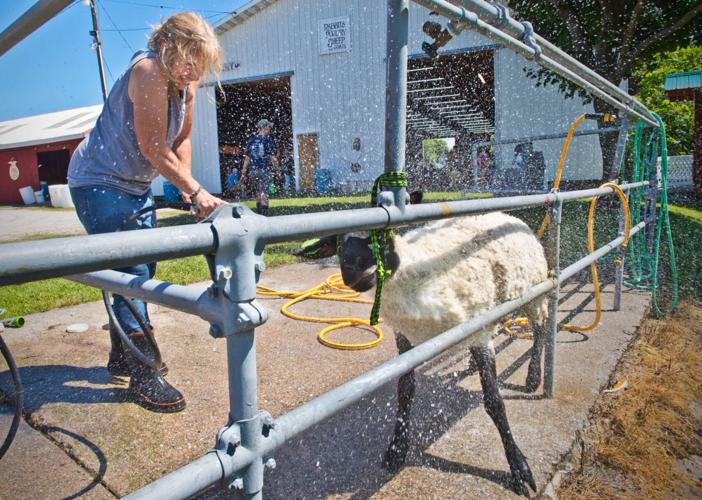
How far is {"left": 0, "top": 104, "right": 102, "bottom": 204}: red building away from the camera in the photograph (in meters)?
22.1

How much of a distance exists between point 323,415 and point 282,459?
4.13ft

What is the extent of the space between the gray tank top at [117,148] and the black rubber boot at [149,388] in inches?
34.7

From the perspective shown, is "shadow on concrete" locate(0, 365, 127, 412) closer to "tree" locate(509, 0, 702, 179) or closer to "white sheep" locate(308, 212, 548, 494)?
"white sheep" locate(308, 212, 548, 494)

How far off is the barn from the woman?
15590 mm

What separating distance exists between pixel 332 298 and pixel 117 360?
6.86 feet

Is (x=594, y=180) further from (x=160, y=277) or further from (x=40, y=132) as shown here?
(x=40, y=132)

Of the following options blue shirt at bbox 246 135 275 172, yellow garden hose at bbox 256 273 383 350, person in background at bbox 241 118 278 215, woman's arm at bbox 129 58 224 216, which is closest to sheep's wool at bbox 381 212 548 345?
woman's arm at bbox 129 58 224 216

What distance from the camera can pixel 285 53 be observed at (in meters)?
20.3

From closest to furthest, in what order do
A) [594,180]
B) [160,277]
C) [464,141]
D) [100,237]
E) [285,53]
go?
1. [100,237]
2. [160,277]
3. [594,180]
4. [285,53]
5. [464,141]

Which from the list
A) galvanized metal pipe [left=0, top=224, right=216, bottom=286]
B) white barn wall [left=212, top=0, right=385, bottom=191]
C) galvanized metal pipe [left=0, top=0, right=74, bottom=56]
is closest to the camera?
galvanized metal pipe [left=0, top=224, right=216, bottom=286]

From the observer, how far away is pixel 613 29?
1005cm

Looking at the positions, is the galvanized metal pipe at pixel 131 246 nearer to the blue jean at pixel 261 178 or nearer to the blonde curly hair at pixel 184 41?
the blonde curly hair at pixel 184 41

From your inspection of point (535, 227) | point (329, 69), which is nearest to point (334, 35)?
point (329, 69)

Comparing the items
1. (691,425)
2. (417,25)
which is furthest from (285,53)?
(691,425)
